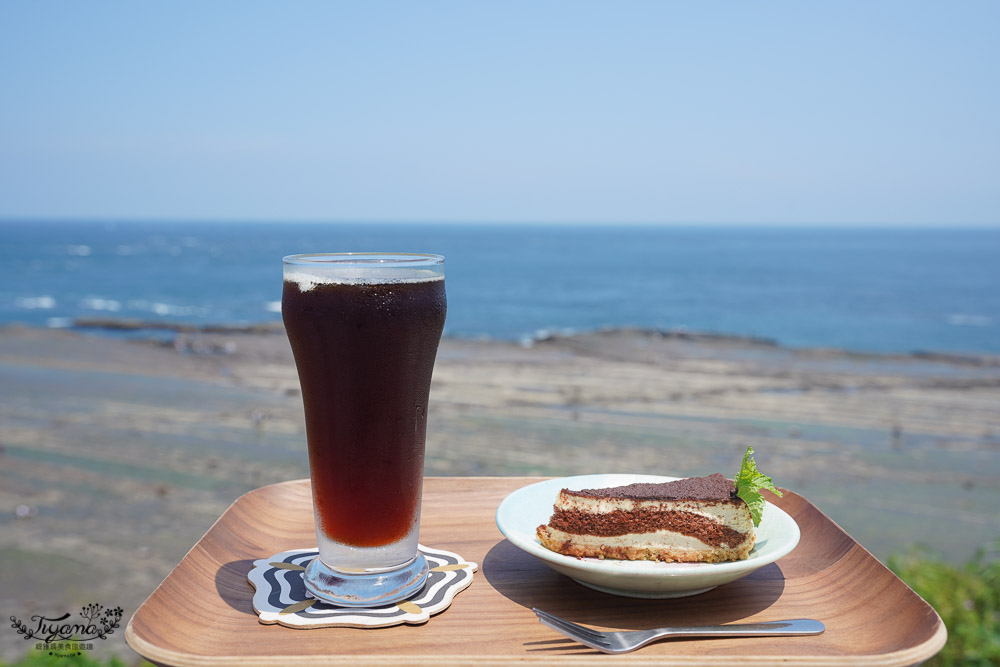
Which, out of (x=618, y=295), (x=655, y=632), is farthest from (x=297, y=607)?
(x=618, y=295)

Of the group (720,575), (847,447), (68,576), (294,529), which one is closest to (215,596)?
(294,529)

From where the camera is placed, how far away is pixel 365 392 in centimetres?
181

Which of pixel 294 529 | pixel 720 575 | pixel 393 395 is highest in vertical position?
pixel 393 395

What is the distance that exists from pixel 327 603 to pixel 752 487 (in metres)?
1.15

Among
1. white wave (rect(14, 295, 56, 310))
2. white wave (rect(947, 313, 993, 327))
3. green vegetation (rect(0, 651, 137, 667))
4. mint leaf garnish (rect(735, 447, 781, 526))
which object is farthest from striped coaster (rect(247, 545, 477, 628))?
white wave (rect(14, 295, 56, 310))

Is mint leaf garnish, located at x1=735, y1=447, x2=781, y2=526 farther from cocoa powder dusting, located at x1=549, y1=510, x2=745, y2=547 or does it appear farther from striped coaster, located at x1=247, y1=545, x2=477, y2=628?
striped coaster, located at x1=247, y1=545, x2=477, y2=628

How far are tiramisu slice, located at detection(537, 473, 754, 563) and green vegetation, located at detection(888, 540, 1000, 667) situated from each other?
7.11 ft

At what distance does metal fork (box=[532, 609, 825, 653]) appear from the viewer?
1.61 metres

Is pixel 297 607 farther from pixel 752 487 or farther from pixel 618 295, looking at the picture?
pixel 618 295

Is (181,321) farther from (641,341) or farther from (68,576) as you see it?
(68,576)

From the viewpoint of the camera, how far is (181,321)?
113ft

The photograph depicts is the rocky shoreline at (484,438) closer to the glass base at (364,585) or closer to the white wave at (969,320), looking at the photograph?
the glass base at (364,585)

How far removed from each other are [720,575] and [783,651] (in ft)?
0.68

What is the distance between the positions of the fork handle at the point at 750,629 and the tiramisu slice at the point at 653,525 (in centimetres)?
32
